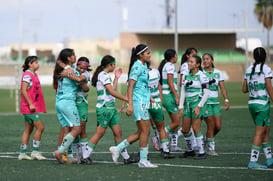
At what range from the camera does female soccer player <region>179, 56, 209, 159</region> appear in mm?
12180

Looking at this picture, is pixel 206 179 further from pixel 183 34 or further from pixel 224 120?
pixel 183 34

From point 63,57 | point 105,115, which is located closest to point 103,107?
point 105,115

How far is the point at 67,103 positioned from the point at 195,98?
2632mm

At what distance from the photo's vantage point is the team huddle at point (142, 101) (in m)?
10.6

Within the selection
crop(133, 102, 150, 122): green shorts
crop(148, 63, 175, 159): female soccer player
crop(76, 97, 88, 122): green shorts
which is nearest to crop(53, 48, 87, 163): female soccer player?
crop(76, 97, 88, 122): green shorts

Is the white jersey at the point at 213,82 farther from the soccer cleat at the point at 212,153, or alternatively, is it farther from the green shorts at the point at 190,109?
the soccer cleat at the point at 212,153

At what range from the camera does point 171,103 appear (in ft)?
42.9

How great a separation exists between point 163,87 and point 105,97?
2.14 m

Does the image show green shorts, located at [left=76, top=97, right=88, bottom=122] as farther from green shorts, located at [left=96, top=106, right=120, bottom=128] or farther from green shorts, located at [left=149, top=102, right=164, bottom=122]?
green shorts, located at [left=149, top=102, right=164, bottom=122]

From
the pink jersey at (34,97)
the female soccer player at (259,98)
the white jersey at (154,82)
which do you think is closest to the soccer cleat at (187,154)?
the white jersey at (154,82)

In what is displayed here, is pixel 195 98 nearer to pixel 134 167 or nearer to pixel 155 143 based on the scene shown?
pixel 155 143

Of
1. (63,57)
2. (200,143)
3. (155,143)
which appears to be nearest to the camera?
(63,57)

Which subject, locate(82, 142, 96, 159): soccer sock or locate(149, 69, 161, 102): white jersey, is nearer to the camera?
locate(82, 142, 96, 159): soccer sock

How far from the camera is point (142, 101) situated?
1097cm
